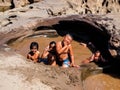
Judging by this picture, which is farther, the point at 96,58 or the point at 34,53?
the point at 96,58

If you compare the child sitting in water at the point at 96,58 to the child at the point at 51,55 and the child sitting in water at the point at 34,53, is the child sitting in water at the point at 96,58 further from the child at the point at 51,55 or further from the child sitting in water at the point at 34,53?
the child sitting in water at the point at 34,53

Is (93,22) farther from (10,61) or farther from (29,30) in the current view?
(10,61)

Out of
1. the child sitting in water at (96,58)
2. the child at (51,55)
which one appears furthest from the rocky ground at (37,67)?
the child at (51,55)

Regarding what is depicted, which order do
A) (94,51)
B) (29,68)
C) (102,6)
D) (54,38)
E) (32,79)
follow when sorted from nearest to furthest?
(32,79) < (29,68) < (94,51) < (54,38) < (102,6)

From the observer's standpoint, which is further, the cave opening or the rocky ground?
the cave opening

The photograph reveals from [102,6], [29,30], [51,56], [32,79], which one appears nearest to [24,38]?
[29,30]

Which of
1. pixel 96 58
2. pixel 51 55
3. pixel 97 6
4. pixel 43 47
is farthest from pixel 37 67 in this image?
pixel 97 6

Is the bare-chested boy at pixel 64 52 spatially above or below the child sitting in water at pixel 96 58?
above

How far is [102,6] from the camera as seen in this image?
11969 millimetres

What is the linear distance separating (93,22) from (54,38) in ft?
4.53

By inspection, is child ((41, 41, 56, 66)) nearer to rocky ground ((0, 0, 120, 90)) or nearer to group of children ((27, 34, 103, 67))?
group of children ((27, 34, 103, 67))

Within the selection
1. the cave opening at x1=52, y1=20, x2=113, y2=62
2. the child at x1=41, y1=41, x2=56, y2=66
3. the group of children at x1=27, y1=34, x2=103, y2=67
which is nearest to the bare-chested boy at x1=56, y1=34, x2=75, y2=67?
the group of children at x1=27, y1=34, x2=103, y2=67

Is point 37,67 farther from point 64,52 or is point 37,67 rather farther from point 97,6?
point 97,6

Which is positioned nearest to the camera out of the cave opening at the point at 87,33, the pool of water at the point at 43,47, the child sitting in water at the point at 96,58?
the child sitting in water at the point at 96,58
